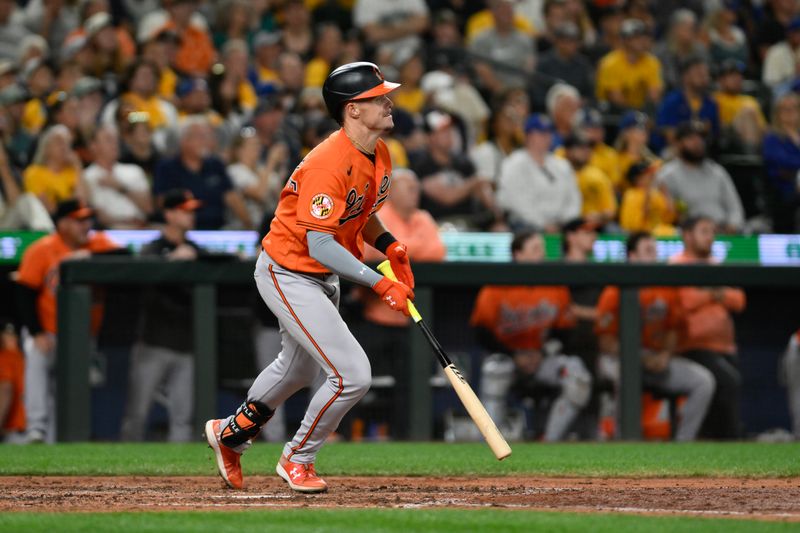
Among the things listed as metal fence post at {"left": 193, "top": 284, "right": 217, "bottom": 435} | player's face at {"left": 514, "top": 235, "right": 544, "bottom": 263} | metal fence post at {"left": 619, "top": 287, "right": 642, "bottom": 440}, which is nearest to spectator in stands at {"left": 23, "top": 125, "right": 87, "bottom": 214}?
metal fence post at {"left": 193, "top": 284, "right": 217, "bottom": 435}

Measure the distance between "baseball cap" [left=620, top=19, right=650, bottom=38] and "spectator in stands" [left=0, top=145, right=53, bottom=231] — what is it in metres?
6.56

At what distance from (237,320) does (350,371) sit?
4.05 meters

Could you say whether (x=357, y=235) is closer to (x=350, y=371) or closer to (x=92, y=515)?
(x=350, y=371)

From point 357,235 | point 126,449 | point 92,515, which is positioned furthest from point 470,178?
point 92,515

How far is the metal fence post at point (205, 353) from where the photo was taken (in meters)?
9.68

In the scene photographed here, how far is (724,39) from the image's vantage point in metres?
15.7

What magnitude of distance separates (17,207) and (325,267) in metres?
5.41

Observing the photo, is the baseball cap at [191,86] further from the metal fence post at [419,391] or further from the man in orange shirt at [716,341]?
the man in orange shirt at [716,341]

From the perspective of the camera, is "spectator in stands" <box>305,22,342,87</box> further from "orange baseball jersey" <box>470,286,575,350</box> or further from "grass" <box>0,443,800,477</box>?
"grass" <box>0,443,800,477</box>

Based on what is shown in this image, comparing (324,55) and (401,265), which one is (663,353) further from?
(324,55)

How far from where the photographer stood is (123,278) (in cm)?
980

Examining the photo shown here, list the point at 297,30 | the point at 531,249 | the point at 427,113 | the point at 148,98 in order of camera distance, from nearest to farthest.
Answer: the point at 531,249 → the point at 148,98 → the point at 427,113 → the point at 297,30

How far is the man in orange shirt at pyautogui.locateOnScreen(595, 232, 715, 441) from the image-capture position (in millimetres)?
9984

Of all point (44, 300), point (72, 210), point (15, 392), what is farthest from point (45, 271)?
point (15, 392)
